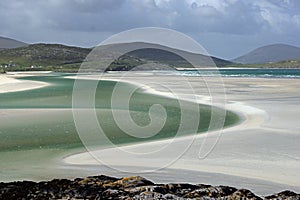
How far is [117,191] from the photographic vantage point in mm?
7020

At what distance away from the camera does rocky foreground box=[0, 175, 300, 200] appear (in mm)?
6781

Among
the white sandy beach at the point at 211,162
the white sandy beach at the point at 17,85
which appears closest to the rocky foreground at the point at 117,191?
the white sandy beach at the point at 211,162

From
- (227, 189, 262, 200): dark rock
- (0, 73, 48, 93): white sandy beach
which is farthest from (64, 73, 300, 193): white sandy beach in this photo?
(0, 73, 48, 93): white sandy beach

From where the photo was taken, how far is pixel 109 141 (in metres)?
19.4

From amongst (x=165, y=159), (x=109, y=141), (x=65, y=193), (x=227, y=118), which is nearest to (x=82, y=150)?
(x=109, y=141)

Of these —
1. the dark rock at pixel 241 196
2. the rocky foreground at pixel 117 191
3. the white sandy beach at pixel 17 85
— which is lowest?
the rocky foreground at pixel 117 191

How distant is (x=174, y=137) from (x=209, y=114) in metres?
9.76

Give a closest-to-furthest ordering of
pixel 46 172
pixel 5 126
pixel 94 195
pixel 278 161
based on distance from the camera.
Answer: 1. pixel 94 195
2. pixel 46 172
3. pixel 278 161
4. pixel 5 126

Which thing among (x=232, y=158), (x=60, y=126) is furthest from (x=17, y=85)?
(x=232, y=158)

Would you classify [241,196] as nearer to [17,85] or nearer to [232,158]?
[232,158]

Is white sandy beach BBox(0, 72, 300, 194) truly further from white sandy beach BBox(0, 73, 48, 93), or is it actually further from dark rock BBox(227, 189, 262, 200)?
white sandy beach BBox(0, 73, 48, 93)

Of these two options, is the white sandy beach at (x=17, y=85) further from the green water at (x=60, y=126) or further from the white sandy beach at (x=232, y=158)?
the white sandy beach at (x=232, y=158)

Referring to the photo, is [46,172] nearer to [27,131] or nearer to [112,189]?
[112,189]

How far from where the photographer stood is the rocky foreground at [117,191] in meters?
6.78
